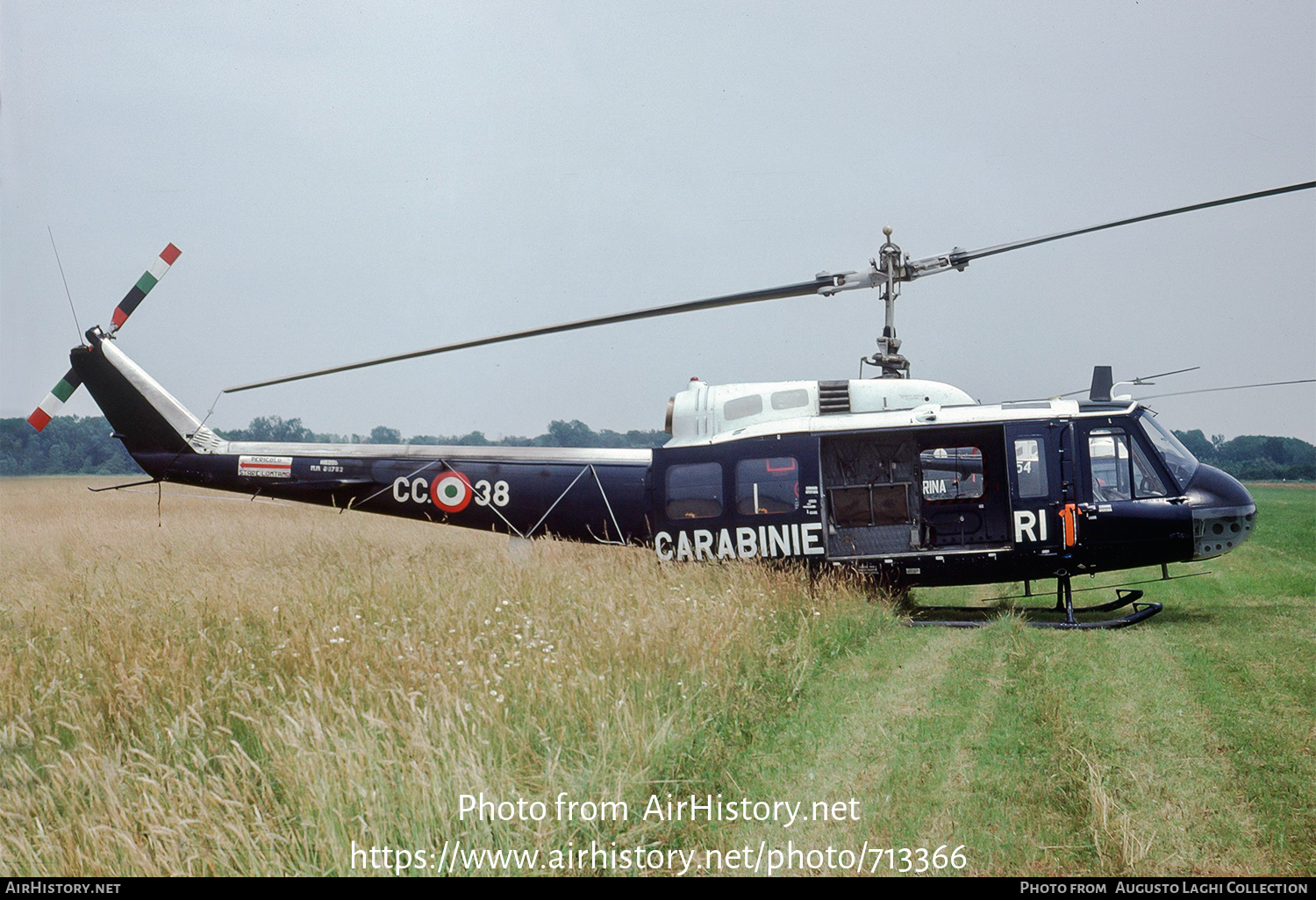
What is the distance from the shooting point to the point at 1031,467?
1076cm

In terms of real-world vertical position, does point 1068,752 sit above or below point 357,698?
below

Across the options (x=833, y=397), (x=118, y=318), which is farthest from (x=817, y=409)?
(x=118, y=318)

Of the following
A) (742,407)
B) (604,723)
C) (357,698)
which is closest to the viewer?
(604,723)

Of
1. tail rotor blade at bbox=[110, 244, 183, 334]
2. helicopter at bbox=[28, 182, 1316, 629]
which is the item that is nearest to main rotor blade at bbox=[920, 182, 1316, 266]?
helicopter at bbox=[28, 182, 1316, 629]

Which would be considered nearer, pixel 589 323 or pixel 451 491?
pixel 589 323

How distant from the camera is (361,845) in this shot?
3895mm

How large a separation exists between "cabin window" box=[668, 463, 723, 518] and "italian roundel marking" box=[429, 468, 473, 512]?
2.82m

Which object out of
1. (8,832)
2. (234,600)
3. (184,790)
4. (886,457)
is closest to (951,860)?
(184,790)

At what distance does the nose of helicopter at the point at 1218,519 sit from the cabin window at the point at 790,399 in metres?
4.50

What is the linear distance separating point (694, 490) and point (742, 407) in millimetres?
1276

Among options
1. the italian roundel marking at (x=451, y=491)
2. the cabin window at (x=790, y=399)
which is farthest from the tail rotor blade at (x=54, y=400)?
the cabin window at (x=790, y=399)

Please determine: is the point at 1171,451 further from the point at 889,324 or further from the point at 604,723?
the point at 604,723

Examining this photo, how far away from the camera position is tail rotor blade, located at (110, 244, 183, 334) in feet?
41.1

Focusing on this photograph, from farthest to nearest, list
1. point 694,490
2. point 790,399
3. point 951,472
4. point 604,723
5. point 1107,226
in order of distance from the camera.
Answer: point 951,472 → point 790,399 → point 694,490 → point 1107,226 → point 604,723
